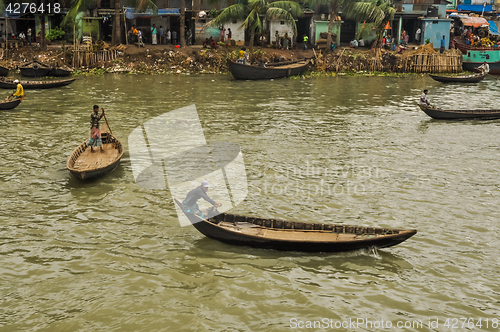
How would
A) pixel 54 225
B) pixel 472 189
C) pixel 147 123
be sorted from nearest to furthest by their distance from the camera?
pixel 54 225, pixel 472 189, pixel 147 123

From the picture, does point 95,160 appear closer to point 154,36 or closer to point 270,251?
point 270,251

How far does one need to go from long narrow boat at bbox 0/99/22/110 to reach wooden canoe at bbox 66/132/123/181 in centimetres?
972

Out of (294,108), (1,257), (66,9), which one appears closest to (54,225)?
(1,257)

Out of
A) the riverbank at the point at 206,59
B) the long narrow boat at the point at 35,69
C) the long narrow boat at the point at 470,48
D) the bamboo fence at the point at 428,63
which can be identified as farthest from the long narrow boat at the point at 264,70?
the long narrow boat at the point at 470,48

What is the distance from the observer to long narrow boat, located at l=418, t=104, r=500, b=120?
75.2 ft

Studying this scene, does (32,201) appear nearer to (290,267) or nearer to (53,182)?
(53,182)

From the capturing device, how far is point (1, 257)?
10.3 meters

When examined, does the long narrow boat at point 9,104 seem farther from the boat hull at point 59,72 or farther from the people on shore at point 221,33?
the people on shore at point 221,33

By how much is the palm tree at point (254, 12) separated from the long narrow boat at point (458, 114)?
18180 mm

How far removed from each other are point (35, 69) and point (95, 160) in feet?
71.1

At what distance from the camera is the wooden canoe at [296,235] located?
387 inches

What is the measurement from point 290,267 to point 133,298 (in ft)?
10.5

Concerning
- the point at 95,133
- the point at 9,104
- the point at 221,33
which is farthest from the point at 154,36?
the point at 95,133

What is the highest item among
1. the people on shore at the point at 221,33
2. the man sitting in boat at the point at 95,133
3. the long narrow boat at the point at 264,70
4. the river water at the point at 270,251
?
the people on shore at the point at 221,33
